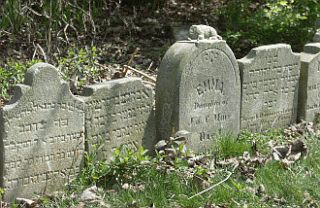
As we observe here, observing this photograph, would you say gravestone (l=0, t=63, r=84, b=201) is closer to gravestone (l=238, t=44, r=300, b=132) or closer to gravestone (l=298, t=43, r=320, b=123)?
gravestone (l=238, t=44, r=300, b=132)

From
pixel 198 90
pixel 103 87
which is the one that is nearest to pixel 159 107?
pixel 198 90

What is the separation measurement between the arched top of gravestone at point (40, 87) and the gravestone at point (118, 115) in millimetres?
315

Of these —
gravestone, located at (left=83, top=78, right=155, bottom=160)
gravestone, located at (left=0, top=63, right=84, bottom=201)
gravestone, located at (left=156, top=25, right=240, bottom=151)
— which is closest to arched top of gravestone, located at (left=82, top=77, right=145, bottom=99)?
gravestone, located at (left=83, top=78, right=155, bottom=160)

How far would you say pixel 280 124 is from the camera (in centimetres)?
579

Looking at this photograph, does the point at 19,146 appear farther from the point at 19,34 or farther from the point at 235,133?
the point at 19,34

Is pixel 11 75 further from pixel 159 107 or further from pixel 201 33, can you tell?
pixel 201 33

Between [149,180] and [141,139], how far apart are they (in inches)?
24.6

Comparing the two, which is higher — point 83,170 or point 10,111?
point 10,111

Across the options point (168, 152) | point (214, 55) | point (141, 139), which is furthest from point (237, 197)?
point (214, 55)

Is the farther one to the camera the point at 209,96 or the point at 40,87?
the point at 209,96

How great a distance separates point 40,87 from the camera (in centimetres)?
386

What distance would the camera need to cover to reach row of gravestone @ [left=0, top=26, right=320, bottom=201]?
12.7 ft

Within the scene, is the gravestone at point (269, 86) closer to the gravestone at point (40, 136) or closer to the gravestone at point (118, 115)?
the gravestone at point (118, 115)

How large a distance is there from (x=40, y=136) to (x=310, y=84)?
3.46 m
